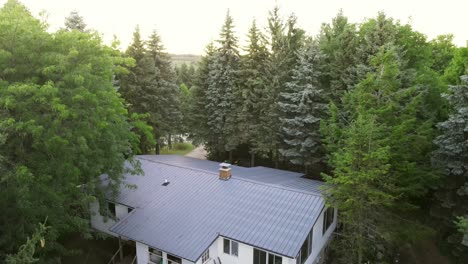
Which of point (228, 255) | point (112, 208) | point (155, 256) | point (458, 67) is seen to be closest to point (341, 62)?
point (458, 67)

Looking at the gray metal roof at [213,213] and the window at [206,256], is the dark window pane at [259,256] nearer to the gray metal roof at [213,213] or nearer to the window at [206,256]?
the gray metal roof at [213,213]

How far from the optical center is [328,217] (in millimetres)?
18406

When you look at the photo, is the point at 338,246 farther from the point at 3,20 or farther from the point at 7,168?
the point at 3,20

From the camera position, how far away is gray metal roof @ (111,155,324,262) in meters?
14.6

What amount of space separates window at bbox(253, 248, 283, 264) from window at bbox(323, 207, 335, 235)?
4.43m

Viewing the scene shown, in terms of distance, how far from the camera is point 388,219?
→ 16344mm

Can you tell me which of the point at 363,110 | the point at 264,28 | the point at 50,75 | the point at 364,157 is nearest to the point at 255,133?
the point at 264,28

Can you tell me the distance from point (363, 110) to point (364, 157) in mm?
3719

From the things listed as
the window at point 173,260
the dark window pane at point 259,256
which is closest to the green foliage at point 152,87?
the window at point 173,260

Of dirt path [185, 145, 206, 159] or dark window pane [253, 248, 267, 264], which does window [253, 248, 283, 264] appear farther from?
dirt path [185, 145, 206, 159]

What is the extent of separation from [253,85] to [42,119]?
18447 mm

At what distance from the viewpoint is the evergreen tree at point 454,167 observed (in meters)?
15.9

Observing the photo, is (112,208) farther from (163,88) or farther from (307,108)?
(163,88)

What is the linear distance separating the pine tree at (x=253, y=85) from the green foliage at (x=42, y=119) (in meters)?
14.8
